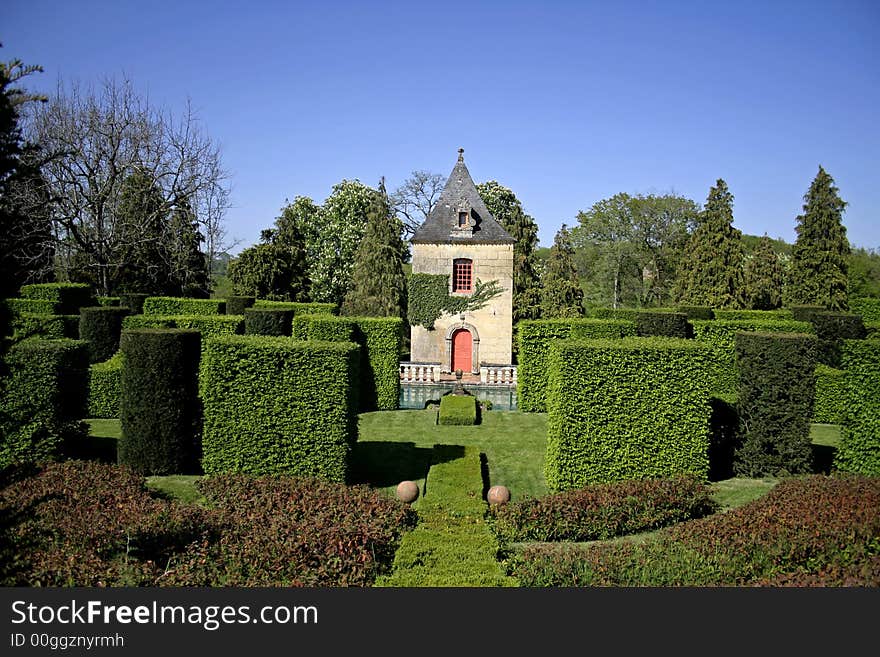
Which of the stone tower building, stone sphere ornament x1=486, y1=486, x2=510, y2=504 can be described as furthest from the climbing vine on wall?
stone sphere ornament x1=486, y1=486, x2=510, y2=504

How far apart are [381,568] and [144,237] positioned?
38106 millimetres

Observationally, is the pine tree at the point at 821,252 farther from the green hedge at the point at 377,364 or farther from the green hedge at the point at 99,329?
the green hedge at the point at 99,329

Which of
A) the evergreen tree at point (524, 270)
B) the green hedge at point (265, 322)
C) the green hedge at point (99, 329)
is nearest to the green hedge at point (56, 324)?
the green hedge at point (99, 329)

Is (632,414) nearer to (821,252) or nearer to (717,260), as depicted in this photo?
(717,260)

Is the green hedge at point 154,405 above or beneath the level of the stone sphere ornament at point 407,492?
above

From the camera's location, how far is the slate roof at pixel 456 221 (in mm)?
36750

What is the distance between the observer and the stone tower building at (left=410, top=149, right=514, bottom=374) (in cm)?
3678

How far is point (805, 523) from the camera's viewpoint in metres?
9.95

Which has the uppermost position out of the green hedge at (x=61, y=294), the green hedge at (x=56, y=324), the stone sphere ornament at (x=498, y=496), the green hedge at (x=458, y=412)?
the green hedge at (x=61, y=294)

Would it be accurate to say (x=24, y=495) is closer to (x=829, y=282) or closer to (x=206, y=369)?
(x=206, y=369)

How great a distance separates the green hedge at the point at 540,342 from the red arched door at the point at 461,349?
1362 cm

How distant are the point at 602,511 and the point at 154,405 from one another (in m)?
9.49

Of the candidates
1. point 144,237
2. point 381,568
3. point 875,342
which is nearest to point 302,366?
point 381,568

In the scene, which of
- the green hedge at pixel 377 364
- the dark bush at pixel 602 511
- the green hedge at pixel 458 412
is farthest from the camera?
the green hedge at pixel 377 364
